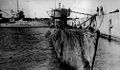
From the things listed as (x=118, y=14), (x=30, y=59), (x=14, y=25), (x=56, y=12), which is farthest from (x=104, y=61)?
(x=14, y=25)

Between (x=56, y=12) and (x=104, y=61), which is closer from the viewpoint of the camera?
(x=104, y=61)

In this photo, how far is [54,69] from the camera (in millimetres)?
18000

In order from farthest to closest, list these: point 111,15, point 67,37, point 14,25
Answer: point 14,25 → point 111,15 → point 67,37

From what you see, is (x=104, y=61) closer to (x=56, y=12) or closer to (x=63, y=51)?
(x=63, y=51)

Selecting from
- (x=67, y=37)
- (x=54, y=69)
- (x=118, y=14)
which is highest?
(x=118, y=14)

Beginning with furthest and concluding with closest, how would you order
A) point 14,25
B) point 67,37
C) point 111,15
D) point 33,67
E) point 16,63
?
point 14,25, point 111,15, point 16,63, point 33,67, point 67,37

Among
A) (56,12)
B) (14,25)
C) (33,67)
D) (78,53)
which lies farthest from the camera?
(14,25)

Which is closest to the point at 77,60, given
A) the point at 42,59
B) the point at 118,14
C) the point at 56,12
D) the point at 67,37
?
the point at 67,37

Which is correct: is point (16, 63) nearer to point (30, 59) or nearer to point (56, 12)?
point (30, 59)

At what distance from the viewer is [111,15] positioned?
2703 centimetres

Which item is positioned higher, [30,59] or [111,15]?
[111,15]

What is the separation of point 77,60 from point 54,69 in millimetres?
4247

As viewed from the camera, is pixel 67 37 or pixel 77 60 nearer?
pixel 77 60

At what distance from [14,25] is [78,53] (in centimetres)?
9623
